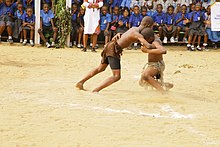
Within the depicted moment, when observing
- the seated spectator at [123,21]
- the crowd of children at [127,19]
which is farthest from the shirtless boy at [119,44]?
the seated spectator at [123,21]

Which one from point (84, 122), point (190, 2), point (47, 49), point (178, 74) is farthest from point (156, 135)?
point (190, 2)

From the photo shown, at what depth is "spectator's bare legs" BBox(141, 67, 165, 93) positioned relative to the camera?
7715 millimetres

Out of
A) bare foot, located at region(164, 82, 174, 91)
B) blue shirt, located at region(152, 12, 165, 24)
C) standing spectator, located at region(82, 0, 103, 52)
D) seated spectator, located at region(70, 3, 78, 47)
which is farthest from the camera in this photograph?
blue shirt, located at region(152, 12, 165, 24)

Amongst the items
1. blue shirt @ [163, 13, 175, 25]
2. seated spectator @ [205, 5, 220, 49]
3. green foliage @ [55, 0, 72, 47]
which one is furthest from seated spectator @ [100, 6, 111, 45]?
seated spectator @ [205, 5, 220, 49]

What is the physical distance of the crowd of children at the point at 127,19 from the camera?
14625mm

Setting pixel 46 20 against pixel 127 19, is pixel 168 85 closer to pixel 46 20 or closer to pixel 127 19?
pixel 127 19

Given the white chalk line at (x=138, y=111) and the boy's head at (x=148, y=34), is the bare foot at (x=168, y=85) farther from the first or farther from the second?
the white chalk line at (x=138, y=111)

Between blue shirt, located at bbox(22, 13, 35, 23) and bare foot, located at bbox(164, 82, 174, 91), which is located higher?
blue shirt, located at bbox(22, 13, 35, 23)

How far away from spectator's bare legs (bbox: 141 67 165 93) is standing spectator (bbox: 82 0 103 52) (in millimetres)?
6362

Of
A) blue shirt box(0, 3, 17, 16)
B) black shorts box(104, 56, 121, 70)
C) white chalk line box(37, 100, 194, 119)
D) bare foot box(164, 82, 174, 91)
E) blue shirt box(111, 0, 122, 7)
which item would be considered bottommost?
white chalk line box(37, 100, 194, 119)

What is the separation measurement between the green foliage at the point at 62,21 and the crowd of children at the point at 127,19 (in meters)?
0.18

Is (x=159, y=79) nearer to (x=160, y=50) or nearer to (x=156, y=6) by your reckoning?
(x=160, y=50)

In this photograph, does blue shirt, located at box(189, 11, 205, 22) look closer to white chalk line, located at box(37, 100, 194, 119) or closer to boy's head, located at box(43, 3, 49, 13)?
boy's head, located at box(43, 3, 49, 13)

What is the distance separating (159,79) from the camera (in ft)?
26.8
